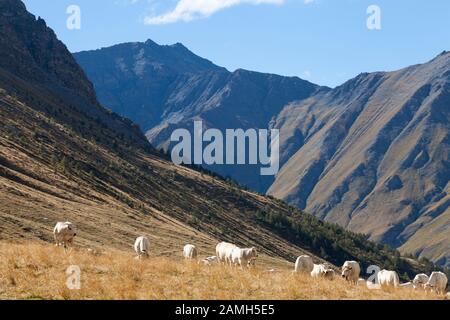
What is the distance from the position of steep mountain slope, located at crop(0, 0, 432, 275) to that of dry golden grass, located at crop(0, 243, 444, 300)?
23.1 m

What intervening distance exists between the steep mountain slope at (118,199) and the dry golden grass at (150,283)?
75.8 ft

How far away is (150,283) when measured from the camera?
20.5 metres

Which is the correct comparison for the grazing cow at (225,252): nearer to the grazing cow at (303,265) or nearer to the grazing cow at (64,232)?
the grazing cow at (303,265)

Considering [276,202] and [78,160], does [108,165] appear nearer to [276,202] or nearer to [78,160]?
[78,160]

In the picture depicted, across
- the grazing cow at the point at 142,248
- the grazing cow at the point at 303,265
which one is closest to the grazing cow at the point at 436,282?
the grazing cow at the point at 303,265

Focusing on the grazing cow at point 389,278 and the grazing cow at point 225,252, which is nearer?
the grazing cow at point 389,278

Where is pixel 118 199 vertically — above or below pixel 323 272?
below

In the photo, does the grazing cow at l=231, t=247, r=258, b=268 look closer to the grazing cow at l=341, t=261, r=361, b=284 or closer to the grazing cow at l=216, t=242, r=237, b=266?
the grazing cow at l=216, t=242, r=237, b=266

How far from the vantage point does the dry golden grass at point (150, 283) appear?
18.8 meters

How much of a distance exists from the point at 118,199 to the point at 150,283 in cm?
8665

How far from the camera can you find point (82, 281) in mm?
20266

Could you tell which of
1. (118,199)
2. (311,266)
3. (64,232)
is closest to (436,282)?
(311,266)

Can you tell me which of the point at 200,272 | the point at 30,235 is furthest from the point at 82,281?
the point at 30,235

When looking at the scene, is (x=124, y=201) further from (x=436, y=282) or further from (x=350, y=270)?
(x=436, y=282)
